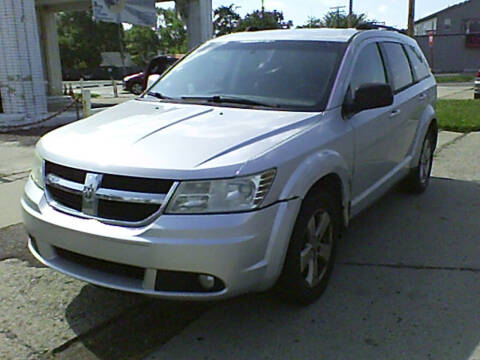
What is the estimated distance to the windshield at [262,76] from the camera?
3434mm

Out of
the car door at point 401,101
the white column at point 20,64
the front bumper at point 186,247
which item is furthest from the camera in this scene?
the white column at point 20,64

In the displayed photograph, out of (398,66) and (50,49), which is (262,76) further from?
(50,49)

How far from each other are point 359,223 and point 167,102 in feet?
7.29

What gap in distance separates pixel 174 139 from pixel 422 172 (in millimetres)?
3656

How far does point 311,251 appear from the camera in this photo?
301 cm

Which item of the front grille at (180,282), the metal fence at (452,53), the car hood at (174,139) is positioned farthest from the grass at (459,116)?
the metal fence at (452,53)

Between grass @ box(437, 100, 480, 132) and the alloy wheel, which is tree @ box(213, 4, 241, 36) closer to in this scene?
grass @ box(437, 100, 480, 132)

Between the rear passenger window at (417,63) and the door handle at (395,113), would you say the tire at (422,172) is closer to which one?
the rear passenger window at (417,63)

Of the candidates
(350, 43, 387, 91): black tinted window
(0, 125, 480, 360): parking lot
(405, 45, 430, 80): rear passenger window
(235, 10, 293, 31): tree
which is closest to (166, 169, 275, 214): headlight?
(0, 125, 480, 360): parking lot

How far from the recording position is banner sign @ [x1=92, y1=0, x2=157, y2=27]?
1288 centimetres

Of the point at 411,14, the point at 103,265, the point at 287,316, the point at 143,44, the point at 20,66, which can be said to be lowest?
the point at 287,316

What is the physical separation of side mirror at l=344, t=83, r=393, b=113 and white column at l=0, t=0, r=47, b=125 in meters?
10.2

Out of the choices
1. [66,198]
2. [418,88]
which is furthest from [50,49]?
[66,198]

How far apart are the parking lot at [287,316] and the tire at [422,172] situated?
1198 millimetres
